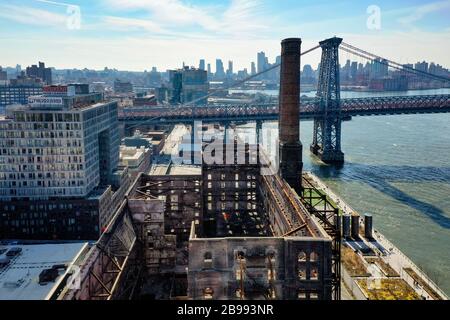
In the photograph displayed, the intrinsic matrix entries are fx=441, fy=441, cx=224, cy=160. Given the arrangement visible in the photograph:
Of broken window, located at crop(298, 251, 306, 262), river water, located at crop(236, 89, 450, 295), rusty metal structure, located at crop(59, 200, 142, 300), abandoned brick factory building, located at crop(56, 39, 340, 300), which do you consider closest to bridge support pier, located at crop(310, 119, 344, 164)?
river water, located at crop(236, 89, 450, 295)

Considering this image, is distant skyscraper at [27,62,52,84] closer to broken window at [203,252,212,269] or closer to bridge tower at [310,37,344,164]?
bridge tower at [310,37,344,164]

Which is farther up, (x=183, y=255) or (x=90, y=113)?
(x=90, y=113)

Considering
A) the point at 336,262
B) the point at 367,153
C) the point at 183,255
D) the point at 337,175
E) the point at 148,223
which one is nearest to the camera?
the point at 336,262

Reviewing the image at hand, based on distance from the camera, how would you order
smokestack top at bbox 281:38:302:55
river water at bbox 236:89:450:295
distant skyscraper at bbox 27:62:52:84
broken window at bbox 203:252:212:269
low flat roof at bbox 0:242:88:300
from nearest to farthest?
broken window at bbox 203:252:212:269, low flat roof at bbox 0:242:88:300, smokestack top at bbox 281:38:302:55, river water at bbox 236:89:450:295, distant skyscraper at bbox 27:62:52:84

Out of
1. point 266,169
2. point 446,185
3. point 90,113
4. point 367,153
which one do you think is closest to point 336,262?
point 266,169
